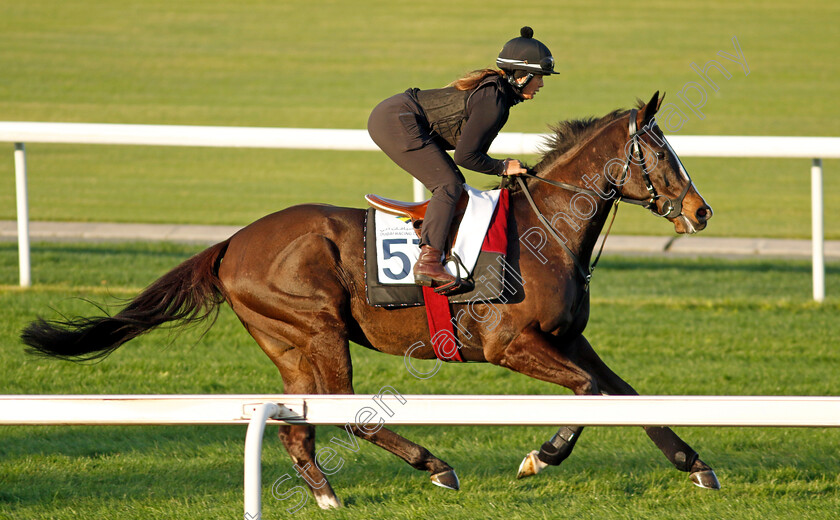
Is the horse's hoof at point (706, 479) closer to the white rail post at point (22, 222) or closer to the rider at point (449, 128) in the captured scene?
the rider at point (449, 128)

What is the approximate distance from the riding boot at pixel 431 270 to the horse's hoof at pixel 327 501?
3.09ft

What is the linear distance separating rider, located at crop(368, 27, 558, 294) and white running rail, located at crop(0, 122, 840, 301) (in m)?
2.98

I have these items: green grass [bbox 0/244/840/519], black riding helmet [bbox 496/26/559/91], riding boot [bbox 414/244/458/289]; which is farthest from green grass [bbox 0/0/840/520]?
black riding helmet [bbox 496/26/559/91]

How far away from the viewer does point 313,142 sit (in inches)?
309

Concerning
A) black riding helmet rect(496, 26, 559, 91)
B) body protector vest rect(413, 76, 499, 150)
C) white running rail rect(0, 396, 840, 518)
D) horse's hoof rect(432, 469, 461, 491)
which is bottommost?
horse's hoof rect(432, 469, 461, 491)

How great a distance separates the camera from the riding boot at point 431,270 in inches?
161

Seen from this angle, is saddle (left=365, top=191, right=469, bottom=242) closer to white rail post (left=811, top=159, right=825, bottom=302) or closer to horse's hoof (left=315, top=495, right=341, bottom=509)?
horse's hoof (left=315, top=495, right=341, bottom=509)

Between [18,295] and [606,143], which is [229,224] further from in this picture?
[606,143]

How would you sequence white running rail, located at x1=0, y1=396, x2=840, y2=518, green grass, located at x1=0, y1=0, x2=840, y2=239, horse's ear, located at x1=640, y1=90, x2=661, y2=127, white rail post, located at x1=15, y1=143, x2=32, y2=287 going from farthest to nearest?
green grass, located at x1=0, y1=0, x2=840, y2=239 → white rail post, located at x1=15, y1=143, x2=32, y2=287 → horse's ear, located at x1=640, y1=90, x2=661, y2=127 → white running rail, located at x1=0, y1=396, x2=840, y2=518

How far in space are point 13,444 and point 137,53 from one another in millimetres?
17347

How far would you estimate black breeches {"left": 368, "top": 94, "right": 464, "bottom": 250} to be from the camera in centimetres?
414

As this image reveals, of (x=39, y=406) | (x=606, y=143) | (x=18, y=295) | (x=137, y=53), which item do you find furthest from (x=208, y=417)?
(x=137, y=53)

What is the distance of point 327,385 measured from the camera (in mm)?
4301

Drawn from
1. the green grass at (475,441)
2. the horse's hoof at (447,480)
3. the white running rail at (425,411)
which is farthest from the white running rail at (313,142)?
the white running rail at (425,411)
